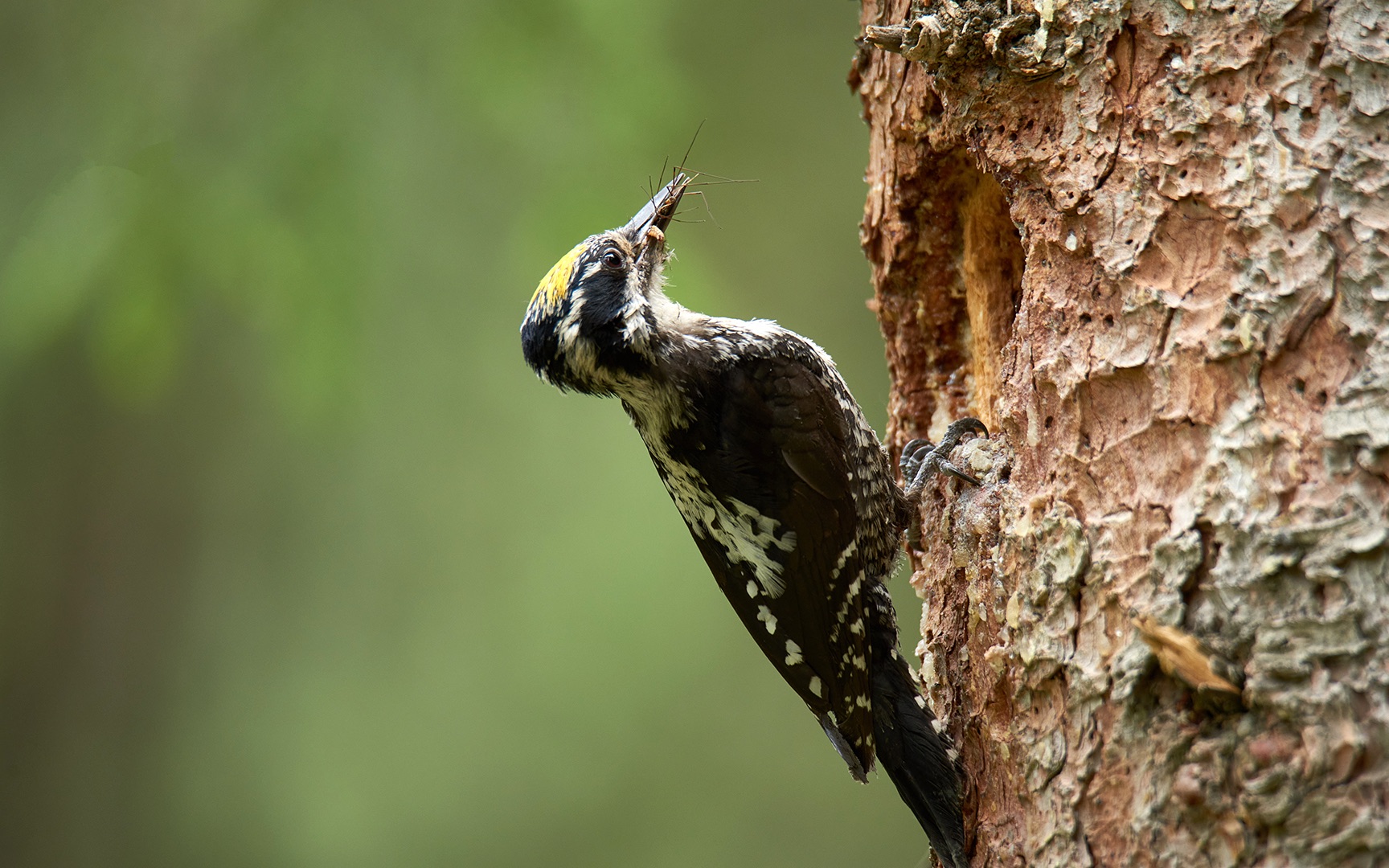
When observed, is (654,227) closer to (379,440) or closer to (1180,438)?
(1180,438)

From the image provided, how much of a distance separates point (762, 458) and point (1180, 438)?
1112mm

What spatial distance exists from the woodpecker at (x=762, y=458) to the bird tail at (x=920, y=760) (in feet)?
0.18

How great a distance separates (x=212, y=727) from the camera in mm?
4445

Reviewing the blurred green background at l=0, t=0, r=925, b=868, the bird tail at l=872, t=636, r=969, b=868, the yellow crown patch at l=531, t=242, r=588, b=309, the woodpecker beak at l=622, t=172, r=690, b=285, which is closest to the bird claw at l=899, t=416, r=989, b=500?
the bird tail at l=872, t=636, r=969, b=868

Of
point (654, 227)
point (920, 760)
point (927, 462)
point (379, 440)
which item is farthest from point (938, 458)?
point (379, 440)

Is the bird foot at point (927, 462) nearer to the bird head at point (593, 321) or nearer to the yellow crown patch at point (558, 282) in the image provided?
the bird head at point (593, 321)

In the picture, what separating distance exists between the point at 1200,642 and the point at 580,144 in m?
2.02

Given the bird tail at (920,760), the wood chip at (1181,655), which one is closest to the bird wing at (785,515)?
the bird tail at (920,760)

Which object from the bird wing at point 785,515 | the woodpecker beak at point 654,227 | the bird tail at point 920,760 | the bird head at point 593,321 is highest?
the woodpecker beak at point 654,227

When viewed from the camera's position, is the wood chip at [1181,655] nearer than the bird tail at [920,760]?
Answer: Yes

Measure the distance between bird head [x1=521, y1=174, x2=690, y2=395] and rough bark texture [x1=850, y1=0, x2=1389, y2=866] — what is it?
87 cm

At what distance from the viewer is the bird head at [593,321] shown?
2426mm

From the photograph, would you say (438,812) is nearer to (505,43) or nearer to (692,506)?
(692,506)

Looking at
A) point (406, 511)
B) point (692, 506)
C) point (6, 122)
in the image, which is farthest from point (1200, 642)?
point (406, 511)
